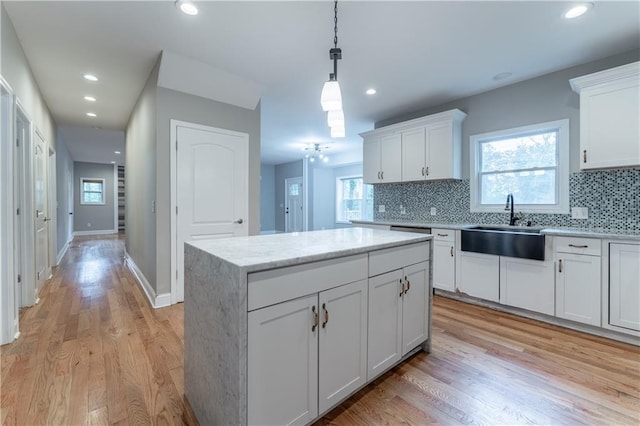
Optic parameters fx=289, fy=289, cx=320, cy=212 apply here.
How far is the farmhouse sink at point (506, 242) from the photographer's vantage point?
2828 millimetres

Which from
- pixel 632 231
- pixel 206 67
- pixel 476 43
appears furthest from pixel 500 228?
pixel 206 67

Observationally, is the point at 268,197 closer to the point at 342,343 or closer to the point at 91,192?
the point at 91,192

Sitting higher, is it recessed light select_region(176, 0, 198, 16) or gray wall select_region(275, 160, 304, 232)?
recessed light select_region(176, 0, 198, 16)

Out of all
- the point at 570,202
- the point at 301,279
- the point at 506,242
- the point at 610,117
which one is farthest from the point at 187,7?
the point at 570,202

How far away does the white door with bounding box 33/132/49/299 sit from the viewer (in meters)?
3.58

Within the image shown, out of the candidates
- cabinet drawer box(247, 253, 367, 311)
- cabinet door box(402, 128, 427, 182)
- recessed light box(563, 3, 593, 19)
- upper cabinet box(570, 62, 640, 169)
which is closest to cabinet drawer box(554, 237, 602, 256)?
upper cabinet box(570, 62, 640, 169)

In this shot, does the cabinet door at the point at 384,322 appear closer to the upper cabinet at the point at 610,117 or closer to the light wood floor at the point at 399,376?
the light wood floor at the point at 399,376

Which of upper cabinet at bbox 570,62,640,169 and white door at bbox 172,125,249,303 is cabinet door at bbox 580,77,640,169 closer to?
upper cabinet at bbox 570,62,640,169

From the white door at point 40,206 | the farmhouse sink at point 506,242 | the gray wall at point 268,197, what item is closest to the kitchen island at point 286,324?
the farmhouse sink at point 506,242

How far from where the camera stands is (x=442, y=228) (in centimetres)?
359

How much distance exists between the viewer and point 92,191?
10.1m

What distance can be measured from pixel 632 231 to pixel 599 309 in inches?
32.3

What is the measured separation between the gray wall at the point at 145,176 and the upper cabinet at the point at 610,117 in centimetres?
424

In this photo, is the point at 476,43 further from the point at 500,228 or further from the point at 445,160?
the point at 500,228
